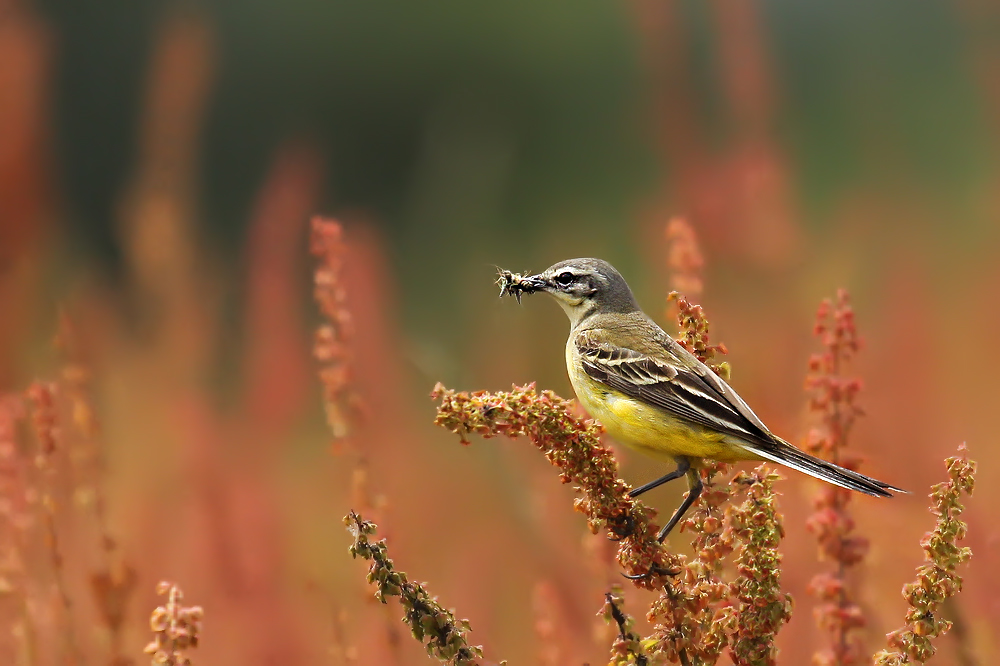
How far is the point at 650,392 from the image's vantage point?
2.50 meters

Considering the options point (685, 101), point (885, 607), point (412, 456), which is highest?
point (685, 101)

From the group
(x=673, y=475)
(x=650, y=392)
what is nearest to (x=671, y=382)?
(x=650, y=392)

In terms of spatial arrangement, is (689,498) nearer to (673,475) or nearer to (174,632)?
(673,475)

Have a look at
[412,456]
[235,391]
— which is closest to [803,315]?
[412,456]

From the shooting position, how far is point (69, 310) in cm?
287

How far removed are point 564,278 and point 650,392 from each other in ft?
2.35

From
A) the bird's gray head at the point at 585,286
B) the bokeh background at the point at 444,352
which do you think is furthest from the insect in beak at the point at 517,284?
the bokeh background at the point at 444,352

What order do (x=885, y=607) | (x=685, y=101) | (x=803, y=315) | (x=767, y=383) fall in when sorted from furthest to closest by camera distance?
(x=685, y=101) → (x=803, y=315) → (x=767, y=383) → (x=885, y=607)

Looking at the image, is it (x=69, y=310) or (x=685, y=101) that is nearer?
(x=69, y=310)

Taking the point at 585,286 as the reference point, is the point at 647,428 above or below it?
below

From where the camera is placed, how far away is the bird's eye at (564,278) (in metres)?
3.13

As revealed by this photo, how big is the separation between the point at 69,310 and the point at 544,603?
57.0 inches

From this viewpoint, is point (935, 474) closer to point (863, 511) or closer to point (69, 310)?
point (863, 511)

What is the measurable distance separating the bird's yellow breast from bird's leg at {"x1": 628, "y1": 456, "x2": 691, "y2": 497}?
2cm
